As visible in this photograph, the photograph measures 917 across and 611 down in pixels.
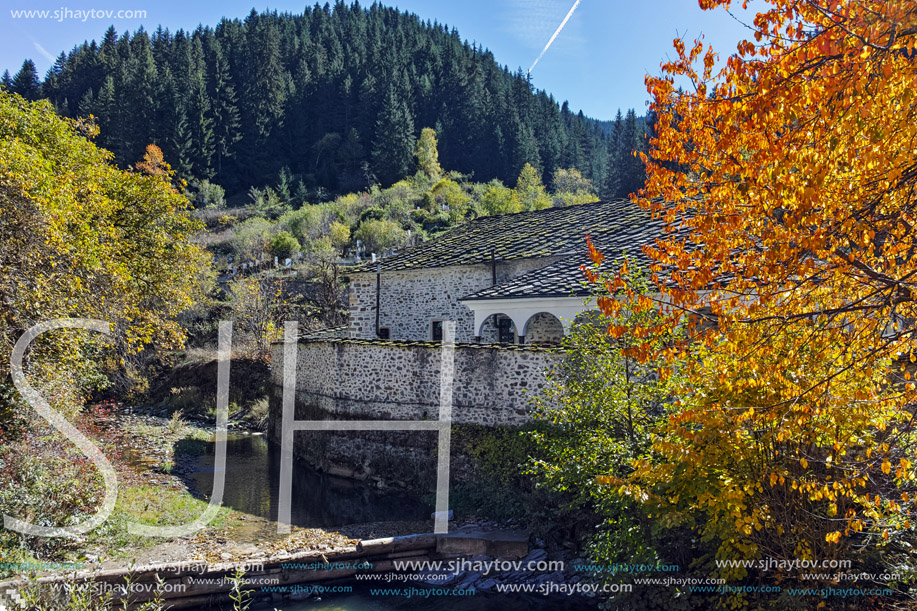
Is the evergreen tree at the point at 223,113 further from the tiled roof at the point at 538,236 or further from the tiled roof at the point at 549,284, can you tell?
the tiled roof at the point at 549,284

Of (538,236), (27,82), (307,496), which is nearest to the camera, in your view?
(307,496)

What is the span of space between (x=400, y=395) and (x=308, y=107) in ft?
221

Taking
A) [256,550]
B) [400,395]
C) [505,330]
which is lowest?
[256,550]

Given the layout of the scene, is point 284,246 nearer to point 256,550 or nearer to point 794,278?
point 256,550

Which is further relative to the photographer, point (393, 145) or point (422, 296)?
point (393, 145)

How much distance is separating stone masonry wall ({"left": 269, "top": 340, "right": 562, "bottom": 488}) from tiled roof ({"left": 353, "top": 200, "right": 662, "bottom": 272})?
470 centimetres

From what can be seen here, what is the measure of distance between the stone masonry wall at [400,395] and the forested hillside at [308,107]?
148 ft

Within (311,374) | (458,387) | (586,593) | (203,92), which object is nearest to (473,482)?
(458,387)

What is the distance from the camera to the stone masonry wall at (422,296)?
18953mm

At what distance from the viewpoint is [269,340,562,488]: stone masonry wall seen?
1288 cm

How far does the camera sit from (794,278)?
259 inches

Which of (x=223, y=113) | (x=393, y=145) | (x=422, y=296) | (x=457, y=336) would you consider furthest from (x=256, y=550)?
(x=223, y=113)

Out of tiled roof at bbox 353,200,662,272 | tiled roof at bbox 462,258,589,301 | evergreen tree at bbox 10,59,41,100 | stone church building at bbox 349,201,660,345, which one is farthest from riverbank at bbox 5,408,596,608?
evergreen tree at bbox 10,59,41,100

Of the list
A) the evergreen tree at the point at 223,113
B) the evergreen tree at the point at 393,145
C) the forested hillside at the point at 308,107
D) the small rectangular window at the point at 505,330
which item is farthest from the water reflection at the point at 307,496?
the evergreen tree at the point at 223,113
